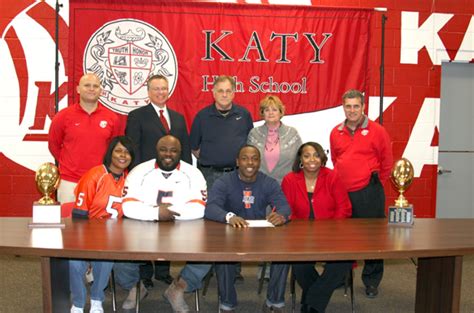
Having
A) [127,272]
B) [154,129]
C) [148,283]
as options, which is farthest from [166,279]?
[154,129]

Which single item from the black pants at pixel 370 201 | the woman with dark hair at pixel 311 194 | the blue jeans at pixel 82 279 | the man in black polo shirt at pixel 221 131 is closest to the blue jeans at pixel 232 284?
the woman with dark hair at pixel 311 194

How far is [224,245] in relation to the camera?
262 cm

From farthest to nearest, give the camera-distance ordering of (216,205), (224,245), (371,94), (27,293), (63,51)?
(371,94) → (63,51) → (27,293) → (216,205) → (224,245)

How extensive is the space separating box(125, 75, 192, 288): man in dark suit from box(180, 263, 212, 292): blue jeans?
2.26 feet

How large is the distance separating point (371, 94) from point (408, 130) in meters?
0.52

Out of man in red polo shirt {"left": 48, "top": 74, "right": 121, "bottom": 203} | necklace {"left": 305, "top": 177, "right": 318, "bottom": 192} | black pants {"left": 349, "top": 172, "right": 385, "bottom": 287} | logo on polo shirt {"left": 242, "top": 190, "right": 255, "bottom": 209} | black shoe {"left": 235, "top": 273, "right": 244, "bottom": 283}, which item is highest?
man in red polo shirt {"left": 48, "top": 74, "right": 121, "bottom": 203}

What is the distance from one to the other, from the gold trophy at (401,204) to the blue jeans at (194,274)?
111 cm

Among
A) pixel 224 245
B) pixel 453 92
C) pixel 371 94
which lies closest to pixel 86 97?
pixel 224 245

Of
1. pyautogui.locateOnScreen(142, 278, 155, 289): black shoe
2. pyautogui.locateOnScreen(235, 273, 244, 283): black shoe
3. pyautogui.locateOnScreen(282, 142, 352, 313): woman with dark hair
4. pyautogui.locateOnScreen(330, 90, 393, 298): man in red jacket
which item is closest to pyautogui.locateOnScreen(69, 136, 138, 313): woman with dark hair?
pyautogui.locateOnScreen(142, 278, 155, 289): black shoe

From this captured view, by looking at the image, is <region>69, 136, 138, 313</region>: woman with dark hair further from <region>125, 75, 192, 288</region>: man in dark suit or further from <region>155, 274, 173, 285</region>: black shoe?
<region>155, 274, 173, 285</region>: black shoe

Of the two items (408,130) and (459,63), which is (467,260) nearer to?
(408,130)

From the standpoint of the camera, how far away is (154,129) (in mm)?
4203

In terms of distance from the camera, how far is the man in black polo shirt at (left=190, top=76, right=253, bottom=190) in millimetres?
4285

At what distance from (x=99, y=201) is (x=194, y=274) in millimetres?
704
